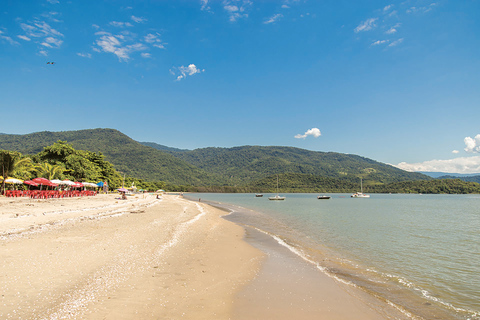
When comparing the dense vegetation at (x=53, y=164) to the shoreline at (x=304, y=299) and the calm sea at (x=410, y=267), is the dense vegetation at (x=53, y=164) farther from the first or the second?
the calm sea at (x=410, y=267)

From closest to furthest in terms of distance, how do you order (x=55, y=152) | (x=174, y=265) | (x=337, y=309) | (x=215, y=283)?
1. (x=337, y=309)
2. (x=215, y=283)
3. (x=174, y=265)
4. (x=55, y=152)

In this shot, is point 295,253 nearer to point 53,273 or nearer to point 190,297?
point 190,297

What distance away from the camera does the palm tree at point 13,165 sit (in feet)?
128

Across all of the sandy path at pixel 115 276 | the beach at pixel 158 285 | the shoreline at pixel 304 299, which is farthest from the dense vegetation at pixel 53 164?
the shoreline at pixel 304 299

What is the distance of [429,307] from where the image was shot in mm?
6387

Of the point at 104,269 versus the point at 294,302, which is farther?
the point at 104,269

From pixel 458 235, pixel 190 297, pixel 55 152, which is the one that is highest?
pixel 55 152

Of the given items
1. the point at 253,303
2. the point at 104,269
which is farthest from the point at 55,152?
the point at 253,303

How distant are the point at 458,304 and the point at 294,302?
460 cm

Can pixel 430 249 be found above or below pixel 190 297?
below

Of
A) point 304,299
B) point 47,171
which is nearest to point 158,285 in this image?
point 304,299

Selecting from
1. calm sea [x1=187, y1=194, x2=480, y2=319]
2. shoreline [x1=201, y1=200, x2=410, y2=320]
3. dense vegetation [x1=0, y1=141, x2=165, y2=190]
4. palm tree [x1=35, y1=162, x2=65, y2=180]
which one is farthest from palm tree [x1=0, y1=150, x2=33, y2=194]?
shoreline [x1=201, y1=200, x2=410, y2=320]

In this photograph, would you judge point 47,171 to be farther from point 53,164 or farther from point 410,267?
point 410,267

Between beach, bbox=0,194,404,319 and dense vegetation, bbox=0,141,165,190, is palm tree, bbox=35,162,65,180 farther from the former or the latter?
beach, bbox=0,194,404,319
